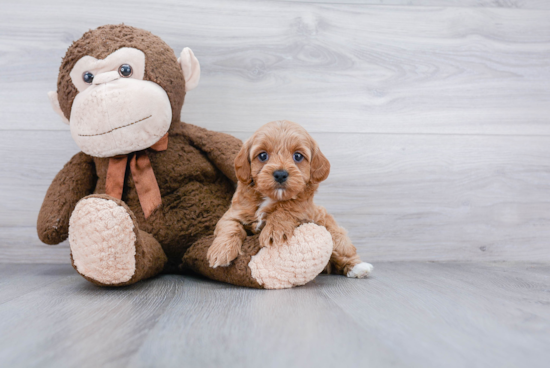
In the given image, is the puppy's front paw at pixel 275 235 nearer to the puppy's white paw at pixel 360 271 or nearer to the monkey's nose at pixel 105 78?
the puppy's white paw at pixel 360 271

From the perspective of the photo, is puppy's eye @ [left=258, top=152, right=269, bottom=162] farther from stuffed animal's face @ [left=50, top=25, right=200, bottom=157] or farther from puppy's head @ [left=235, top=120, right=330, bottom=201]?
stuffed animal's face @ [left=50, top=25, right=200, bottom=157]

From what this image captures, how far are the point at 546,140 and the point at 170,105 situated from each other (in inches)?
55.1

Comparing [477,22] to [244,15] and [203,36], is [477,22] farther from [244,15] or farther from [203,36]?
[203,36]

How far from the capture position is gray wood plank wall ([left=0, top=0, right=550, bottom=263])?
1339 millimetres

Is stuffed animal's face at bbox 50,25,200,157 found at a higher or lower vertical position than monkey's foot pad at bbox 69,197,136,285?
higher

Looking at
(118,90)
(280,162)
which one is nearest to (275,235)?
(280,162)

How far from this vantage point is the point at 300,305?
2.61 feet

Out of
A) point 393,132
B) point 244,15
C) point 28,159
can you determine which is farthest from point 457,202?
point 28,159

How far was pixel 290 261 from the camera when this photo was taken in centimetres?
90

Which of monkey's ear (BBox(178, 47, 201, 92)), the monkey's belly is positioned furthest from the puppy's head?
monkey's ear (BBox(178, 47, 201, 92))

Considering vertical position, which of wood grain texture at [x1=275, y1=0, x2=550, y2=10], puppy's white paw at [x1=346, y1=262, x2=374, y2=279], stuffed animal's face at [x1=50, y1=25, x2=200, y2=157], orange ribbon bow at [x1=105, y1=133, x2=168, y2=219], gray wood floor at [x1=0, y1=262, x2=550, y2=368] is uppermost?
wood grain texture at [x1=275, y1=0, x2=550, y2=10]

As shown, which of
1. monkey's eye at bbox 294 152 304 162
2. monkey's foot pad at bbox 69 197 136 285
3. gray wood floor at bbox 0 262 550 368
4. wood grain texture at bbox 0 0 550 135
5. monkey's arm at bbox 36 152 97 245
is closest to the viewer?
gray wood floor at bbox 0 262 550 368

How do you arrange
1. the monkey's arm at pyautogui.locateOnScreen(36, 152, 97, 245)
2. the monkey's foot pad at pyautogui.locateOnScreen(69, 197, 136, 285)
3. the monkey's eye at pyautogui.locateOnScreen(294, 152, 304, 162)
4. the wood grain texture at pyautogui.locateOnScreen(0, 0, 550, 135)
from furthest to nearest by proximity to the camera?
the wood grain texture at pyautogui.locateOnScreen(0, 0, 550, 135) → the monkey's arm at pyautogui.locateOnScreen(36, 152, 97, 245) → the monkey's eye at pyautogui.locateOnScreen(294, 152, 304, 162) → the monkey's foot pad at pyautogui.locateOnScreen(69, 197, 136, 285)

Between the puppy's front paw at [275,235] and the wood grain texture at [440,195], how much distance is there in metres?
0.51
